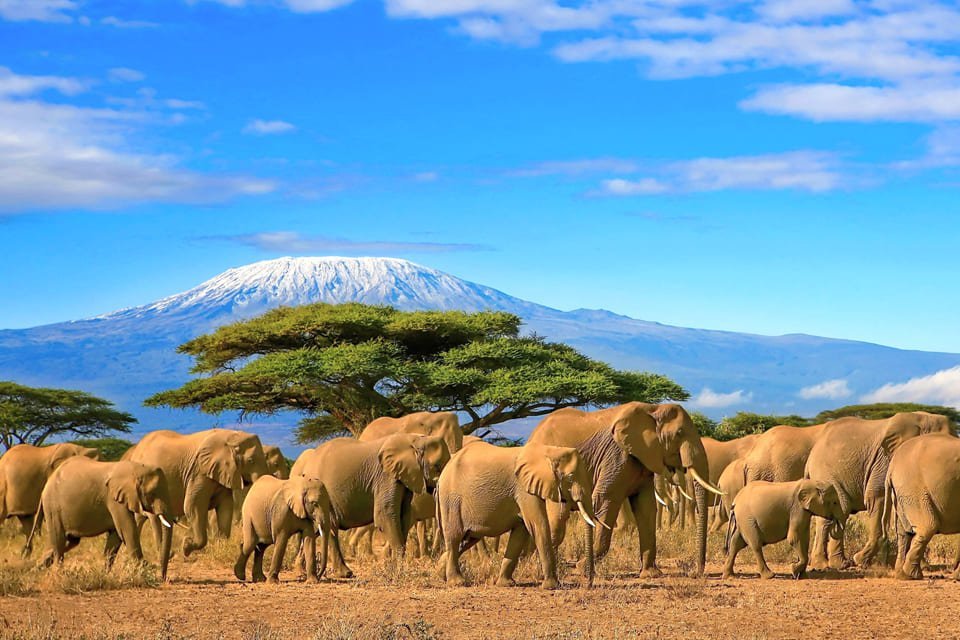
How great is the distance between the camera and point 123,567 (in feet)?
53.4

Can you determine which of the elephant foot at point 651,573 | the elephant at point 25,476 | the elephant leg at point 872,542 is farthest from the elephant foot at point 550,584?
the elephant at point 25,476

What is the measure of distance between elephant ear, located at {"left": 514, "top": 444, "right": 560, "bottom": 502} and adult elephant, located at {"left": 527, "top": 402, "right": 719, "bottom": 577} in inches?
43.8

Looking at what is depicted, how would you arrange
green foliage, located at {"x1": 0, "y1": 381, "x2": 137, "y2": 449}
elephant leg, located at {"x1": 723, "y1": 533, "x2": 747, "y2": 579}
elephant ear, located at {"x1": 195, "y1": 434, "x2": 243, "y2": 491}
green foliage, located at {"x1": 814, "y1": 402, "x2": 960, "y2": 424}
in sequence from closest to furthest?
elephant leg, located at {"x1": 723, "y1": 533, "x2": 747, "y2": 579}, elephant ear, located at {"x1": 195, "y1": 434, "x2": 243, "y2": 491}, green foliage, located at {"x1": 0, "y1": 381, "x2": 137, "y2": 449}, green foliage, located at {"x1": 814, "y1": 402, "x2": 960, "y2": 424}

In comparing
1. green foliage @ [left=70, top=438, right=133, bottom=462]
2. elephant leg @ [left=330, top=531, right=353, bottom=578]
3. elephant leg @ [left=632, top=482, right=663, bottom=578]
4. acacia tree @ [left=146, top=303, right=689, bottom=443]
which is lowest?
green foliage @ [left=70, top=438, right=133, bottom=462]

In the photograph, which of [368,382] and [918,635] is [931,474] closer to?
[918,635]

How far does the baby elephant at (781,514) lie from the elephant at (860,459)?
4.05 feet

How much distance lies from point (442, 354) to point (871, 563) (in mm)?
24364

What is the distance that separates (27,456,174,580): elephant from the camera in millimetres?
16516

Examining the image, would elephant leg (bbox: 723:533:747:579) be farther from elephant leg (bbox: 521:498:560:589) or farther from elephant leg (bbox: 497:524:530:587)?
elephant leg (bbox: 497:524:530:587)

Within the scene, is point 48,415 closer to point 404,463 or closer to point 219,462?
point 219,462

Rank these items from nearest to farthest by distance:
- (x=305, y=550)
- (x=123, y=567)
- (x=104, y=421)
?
(x=123, y=567) < (x=305, y=550) < (x=104, y=421)

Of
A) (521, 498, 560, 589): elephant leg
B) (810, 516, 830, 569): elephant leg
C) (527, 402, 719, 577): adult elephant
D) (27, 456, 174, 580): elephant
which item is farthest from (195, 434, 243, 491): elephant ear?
(810, 516, 830, 569): elephant leg

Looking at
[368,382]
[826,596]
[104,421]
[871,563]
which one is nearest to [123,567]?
[826,596]

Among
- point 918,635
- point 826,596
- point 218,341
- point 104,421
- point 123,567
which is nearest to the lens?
point 918,635
